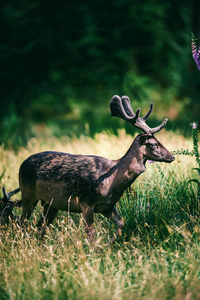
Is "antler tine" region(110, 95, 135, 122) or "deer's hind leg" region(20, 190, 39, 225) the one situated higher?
"antler tine" region(110, 95, 135, 122)

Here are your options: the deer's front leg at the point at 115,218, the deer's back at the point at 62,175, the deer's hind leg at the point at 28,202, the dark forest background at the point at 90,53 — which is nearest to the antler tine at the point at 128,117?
the deer's back at the point at 62,175

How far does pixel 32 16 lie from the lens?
12.3 meters

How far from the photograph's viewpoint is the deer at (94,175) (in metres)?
3.72

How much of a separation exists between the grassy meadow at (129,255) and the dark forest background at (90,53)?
7204 mm

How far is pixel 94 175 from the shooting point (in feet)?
12.6

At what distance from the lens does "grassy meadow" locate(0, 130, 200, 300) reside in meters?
3.04

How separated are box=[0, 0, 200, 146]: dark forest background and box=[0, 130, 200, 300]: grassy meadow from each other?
720 cm

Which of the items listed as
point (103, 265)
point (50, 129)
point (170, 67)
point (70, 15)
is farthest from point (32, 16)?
point (103, 265)

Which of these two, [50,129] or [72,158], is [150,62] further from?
[72,158]

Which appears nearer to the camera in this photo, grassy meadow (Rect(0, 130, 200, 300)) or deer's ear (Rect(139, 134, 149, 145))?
grassy meadow (Rect(0, 130, 200, 300))

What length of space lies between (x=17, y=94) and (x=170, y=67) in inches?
188

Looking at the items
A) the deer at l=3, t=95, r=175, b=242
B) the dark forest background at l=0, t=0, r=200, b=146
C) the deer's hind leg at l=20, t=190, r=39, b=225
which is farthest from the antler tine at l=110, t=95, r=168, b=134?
the dark forest background at l=0, t=0, r=200, b=146

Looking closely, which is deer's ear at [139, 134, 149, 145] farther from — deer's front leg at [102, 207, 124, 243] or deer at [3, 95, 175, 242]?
deer's front leg at [102, 207, 124, 243]

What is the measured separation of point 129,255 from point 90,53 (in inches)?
373
